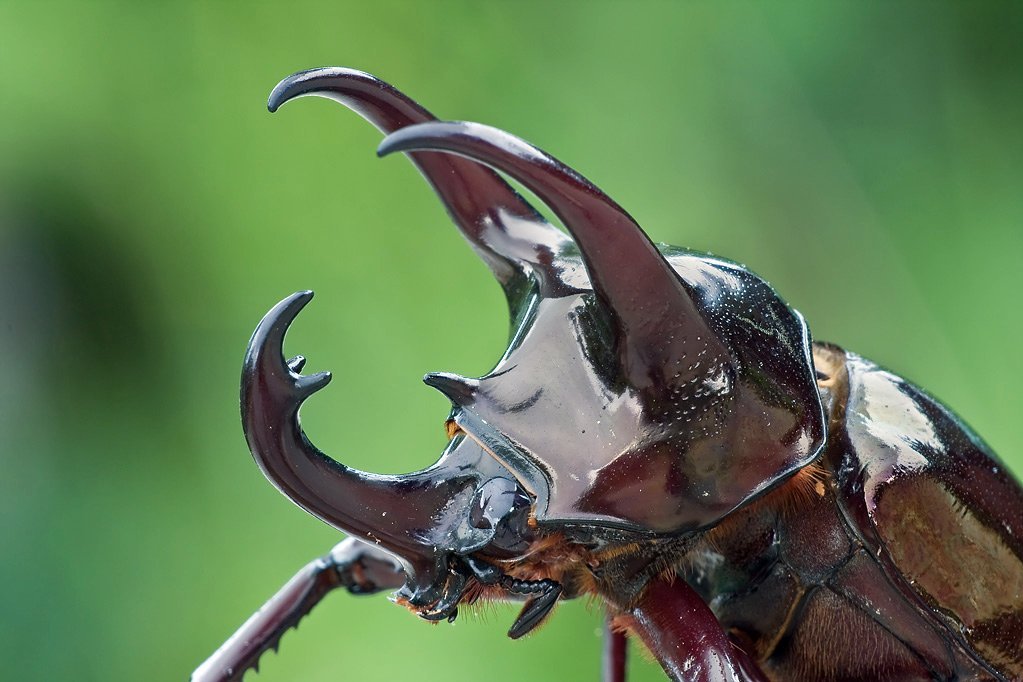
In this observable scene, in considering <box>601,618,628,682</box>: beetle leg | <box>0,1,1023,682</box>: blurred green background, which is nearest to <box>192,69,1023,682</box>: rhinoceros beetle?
<box>601,618,628,682</box>: beetle leg

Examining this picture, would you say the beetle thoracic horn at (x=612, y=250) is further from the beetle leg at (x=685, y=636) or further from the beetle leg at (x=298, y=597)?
the beetle leg at (x=298, y=597)

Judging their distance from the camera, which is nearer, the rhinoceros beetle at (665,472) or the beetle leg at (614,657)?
the rhinoceros beetle at (665,472)

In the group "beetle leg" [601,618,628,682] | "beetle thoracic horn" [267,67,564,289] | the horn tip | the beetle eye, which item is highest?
"beetle thoracic horn" [267,67,564,289]

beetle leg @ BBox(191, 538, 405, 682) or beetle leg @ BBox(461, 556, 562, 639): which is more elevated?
beetle leg @ BBox(191, 538, 405, 682)

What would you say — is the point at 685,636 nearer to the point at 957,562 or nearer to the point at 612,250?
the point at 957,562

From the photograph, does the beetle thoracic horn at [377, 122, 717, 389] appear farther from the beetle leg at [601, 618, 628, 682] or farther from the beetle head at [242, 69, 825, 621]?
the beetle leg at [601, 618, 628, 682]

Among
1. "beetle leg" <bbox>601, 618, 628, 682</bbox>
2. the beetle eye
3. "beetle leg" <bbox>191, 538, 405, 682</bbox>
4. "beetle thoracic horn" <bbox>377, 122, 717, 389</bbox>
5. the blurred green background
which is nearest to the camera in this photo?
"beetle thoracic horn" <bbox>377, 122, 717, 389</bbox>

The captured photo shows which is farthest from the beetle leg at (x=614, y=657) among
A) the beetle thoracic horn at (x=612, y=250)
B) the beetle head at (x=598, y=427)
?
the beetle thoracic horn at (x=612, y=250)

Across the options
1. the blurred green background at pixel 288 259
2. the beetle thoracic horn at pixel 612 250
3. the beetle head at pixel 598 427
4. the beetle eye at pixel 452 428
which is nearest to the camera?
the beetle thoracic horn at pixel 612 250
